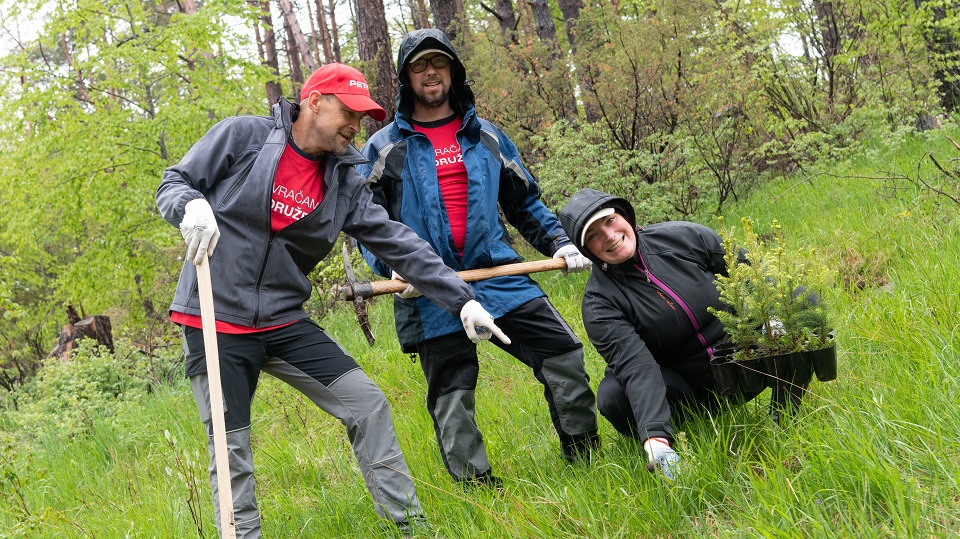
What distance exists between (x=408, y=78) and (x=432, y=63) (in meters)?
0.14

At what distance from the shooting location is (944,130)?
8.31 m

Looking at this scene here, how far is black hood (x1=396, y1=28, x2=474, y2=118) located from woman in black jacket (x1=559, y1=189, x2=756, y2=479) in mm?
956

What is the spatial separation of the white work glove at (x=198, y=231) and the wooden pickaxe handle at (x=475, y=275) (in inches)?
31.0

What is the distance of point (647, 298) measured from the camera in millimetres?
3418

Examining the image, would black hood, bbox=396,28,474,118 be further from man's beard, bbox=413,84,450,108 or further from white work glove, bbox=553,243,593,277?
white work glove, bbox=553,243,593,277

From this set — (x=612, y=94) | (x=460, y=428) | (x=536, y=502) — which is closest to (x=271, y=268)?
(x=460, y=428)

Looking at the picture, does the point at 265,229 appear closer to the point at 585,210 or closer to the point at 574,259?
the point at 585,210

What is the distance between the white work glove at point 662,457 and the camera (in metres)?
2.79

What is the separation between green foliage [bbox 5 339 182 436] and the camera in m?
7.27

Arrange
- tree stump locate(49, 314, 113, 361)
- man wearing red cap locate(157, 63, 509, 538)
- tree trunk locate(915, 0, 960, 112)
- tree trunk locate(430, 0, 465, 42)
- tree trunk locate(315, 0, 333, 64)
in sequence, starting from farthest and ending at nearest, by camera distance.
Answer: tree trunk locate(315, 0, 333, 64) → tree stump locate(49, 314, 113, 361) → tree trunk locate(430, 0, 465, 42) → tree trunk locate(915, 0, 960, 112) → man wearing red cap locate(157, 63, 509, 538)

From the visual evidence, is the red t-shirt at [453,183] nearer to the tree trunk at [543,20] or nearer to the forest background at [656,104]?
the forest background at [656,104]

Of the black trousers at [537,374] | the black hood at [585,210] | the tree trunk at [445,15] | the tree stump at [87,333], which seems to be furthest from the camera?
the tree stump at [87,333]

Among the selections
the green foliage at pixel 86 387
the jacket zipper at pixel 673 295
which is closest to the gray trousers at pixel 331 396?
the jacket zipper at pixel 673 295

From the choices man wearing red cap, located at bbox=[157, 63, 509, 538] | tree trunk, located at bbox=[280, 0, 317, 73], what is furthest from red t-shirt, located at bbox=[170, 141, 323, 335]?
tree trunk, located at bbox=[280, 0, 317, 73]
